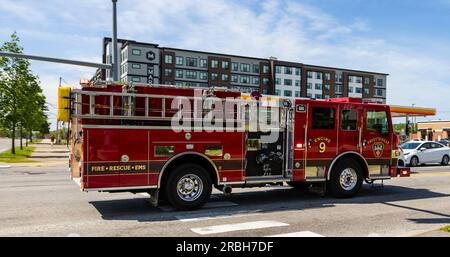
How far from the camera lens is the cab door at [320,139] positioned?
9.90 meters

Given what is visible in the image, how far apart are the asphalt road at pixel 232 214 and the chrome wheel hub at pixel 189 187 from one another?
1.18 ft

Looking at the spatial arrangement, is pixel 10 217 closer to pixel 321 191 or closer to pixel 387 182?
pixel 321 191

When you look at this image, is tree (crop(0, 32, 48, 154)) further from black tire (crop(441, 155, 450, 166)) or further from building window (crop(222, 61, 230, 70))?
building window (crop(222, 61, 230, 70))

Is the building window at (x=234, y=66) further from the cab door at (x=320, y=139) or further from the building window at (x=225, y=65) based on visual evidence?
the cab door at (x=320, y=139)

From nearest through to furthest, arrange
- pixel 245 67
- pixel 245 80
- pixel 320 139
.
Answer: pixel 320 139 < pixel 245 67 < pixel 245 80

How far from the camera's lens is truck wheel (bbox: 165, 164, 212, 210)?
828 centimetres

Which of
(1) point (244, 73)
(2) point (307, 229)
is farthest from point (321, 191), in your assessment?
(1) point (244, 73)

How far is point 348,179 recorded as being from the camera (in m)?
10.5

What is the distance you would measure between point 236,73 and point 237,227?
83.2 m

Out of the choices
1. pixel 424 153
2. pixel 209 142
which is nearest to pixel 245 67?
pixel 424 153

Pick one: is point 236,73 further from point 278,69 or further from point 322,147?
point 322,147

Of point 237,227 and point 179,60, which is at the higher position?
A: point 179,60

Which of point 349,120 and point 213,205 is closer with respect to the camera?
point 213,205
